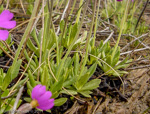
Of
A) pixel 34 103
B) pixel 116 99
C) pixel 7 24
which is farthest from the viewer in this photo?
pixel 116 99

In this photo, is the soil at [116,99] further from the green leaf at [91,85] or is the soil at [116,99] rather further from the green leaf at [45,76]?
the green leaf at [45,76]

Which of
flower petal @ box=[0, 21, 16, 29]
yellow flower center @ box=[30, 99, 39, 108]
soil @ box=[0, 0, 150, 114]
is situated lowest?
soil @ box=[0, 0, 150, 114]

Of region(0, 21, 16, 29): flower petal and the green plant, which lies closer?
region(0, 21, 16, 29): flower petal

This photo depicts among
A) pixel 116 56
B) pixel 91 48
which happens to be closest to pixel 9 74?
pixel 91 48

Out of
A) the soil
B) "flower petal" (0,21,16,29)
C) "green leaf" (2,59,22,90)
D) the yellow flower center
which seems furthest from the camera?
the soil

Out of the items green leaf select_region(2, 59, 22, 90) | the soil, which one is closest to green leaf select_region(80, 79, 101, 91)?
the soil

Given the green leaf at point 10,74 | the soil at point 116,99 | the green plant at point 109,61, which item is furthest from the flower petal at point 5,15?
the green plant at point 109,61

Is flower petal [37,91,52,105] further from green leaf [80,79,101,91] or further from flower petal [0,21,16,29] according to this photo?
green leaf [80,79,101,91]

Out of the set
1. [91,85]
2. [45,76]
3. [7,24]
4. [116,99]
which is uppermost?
[7,24]

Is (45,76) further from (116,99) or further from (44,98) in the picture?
(116,99)

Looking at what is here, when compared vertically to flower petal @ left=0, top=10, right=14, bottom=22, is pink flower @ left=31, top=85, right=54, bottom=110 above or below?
below

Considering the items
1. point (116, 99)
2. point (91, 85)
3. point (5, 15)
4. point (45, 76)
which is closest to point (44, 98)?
point (45, 76)
